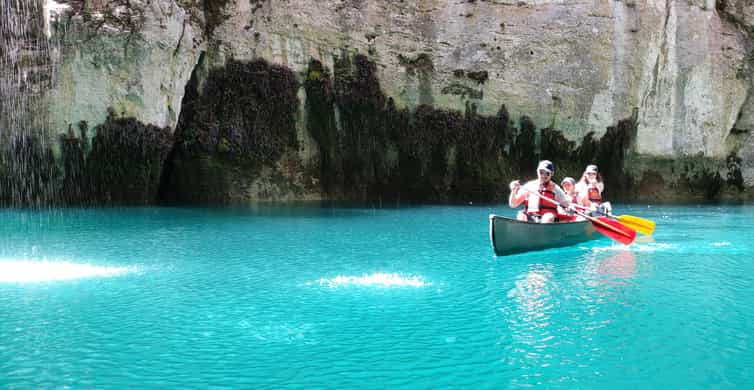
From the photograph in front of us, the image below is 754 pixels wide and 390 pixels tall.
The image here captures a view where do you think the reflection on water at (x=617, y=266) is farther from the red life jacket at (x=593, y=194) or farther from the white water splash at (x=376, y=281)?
the white water splash at (x=376, y=281)

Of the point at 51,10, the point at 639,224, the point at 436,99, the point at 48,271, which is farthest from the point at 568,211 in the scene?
the point at 51,10

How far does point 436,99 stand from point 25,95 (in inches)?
656

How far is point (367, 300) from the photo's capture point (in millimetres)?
8383

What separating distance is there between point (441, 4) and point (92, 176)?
1672 centimetres

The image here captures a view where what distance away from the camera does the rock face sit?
25906mm

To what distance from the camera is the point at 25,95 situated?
20.8m

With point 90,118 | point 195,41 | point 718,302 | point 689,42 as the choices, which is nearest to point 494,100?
point 689,42

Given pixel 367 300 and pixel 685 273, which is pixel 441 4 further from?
pixel 367 300

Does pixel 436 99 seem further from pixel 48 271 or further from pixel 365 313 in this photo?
pixel 365 313

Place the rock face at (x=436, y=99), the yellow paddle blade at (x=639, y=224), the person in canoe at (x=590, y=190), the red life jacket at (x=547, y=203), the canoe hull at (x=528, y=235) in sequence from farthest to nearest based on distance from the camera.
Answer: the rock face at (x=436, y=99) → the person in canoe at (x=590, y=190) → the yellow paddle blade at (x=639, y=224) → the red life jacket at (x=547, y=203) → the canoe hull at (x=528, y=235)

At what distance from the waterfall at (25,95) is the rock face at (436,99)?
1.79 metres

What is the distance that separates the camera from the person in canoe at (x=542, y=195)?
1238 centimetres

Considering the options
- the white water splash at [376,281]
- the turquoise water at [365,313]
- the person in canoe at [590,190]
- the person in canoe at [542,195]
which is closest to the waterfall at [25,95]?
the turquoise water at [365,313]

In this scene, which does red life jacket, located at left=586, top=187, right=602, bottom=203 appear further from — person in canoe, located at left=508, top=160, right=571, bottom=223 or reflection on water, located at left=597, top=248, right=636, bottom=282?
person in canoe, located at left=508, top=160, right=571, bottom=223
